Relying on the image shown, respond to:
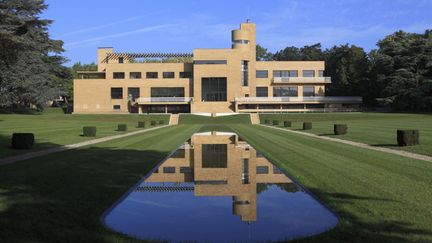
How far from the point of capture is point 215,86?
100188mm

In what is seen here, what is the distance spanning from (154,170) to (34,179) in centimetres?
419

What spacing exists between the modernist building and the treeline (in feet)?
18.1

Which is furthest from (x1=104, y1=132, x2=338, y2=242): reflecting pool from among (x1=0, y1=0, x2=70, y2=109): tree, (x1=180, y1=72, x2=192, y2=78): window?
(x1=180, y1=72, x2=192, y2=78): window

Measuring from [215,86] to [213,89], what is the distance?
2.62ft

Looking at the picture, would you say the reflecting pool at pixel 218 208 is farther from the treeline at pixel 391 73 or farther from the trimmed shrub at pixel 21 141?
the treeline at pixel 391 73

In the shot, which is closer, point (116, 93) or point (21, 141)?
point (21, 141)

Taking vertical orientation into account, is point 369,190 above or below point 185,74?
below

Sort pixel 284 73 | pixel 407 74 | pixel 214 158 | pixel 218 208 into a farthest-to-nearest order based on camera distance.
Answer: pixel 284 73
pixel 407 74
pixel 214 158
pixel 218 208

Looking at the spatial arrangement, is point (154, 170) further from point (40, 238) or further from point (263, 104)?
point (263, 104)

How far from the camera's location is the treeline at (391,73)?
8062 cm

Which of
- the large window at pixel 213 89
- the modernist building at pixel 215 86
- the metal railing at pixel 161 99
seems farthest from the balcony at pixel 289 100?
the metal railing at pixel 161 99

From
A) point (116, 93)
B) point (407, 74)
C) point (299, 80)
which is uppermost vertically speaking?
point (299, 80)

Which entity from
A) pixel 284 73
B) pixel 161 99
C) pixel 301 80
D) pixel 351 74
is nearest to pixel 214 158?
pixel 161 99

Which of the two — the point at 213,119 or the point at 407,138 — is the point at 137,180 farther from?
the point at 213,119
